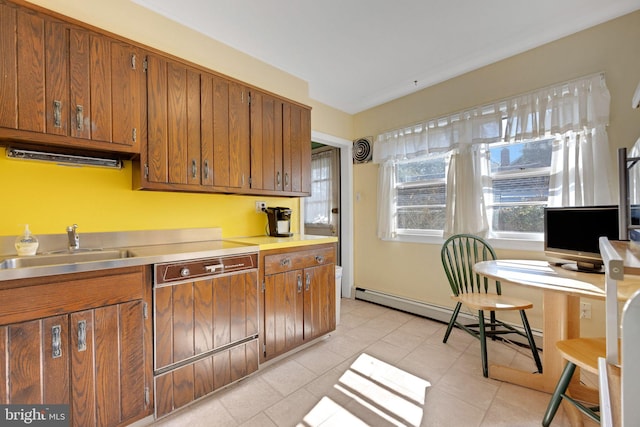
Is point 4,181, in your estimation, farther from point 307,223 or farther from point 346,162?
point 307,223

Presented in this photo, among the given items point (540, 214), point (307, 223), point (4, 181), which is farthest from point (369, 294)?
point (4, 181)

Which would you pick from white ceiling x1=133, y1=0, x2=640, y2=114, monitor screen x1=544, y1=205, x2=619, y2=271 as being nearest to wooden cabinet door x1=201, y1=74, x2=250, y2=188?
white ceiling x1=133, y1=0, x2=640, y2=114

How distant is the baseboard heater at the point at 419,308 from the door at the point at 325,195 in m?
0.71

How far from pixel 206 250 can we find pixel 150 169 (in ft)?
2.17

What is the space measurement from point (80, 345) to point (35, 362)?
0.50 feet

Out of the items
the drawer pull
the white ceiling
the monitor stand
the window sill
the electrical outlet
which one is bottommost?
the electrical outlet

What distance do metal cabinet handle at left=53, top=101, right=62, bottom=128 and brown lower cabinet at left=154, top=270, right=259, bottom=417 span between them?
3.44 ft

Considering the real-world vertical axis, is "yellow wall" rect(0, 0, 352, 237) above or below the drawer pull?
above

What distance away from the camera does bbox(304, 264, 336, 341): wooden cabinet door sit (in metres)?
2.30

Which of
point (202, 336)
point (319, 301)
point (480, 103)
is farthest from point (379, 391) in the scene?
point (480, 103)

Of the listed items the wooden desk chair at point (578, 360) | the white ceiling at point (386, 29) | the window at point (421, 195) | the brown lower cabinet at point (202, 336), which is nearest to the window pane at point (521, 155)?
the window at point (421, 195)

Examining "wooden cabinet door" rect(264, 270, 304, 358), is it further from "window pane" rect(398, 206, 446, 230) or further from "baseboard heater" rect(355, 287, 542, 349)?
"window pane" rect(398, 206, 446, 230)

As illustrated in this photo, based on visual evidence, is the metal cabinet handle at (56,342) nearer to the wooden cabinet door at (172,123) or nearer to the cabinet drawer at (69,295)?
the cabinet drawer at (69,295)

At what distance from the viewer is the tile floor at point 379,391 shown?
155 cm
